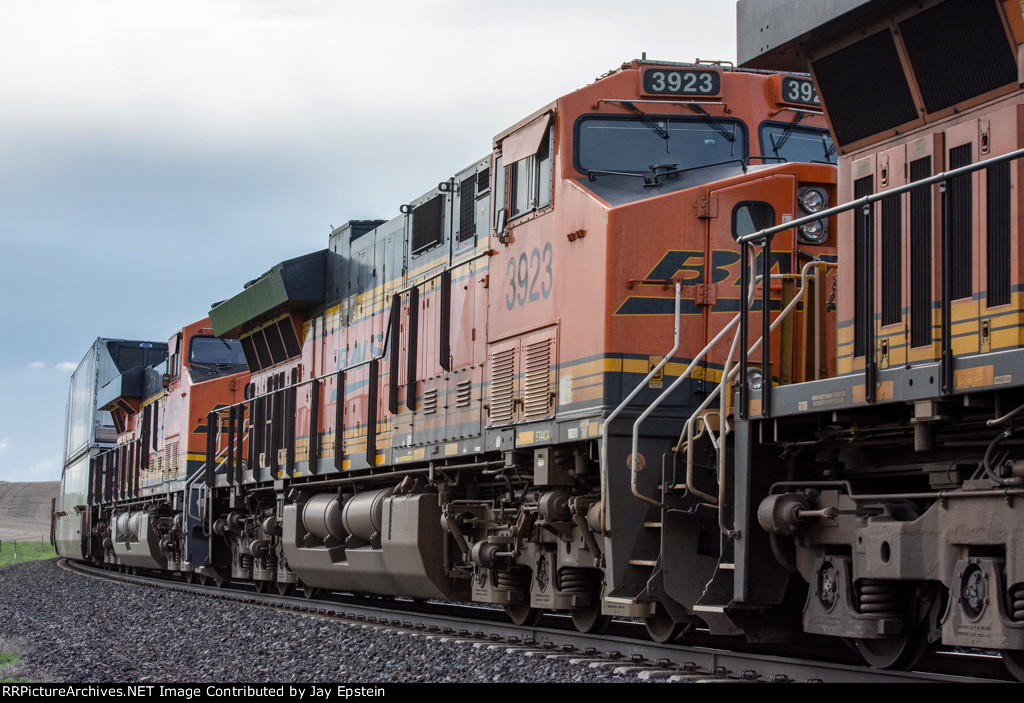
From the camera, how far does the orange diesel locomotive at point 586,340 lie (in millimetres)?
7980

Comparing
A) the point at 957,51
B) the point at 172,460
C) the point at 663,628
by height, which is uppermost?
the point at 957,51

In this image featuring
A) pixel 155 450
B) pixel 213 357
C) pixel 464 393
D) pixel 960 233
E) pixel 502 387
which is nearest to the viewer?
pixel 960 233

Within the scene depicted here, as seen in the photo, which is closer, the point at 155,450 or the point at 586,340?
the point at 586,340

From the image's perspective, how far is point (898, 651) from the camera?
20.3 ft

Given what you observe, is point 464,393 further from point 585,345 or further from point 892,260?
point 892,260

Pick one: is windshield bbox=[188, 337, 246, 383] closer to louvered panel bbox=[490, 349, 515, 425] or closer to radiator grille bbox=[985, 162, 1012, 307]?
louvered panel bbox=[490, 349, 515, 425]

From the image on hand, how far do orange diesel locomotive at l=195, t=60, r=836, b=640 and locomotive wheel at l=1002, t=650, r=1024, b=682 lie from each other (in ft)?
6.83

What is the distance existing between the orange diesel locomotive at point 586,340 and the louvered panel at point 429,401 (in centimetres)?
5

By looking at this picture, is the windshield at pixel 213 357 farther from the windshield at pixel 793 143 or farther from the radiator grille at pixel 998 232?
the radiator grille at pixel 998 232

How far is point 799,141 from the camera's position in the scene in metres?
9.08

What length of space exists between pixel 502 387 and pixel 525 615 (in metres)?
1.99

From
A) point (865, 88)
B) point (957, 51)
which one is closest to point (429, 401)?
point (865, 88)
